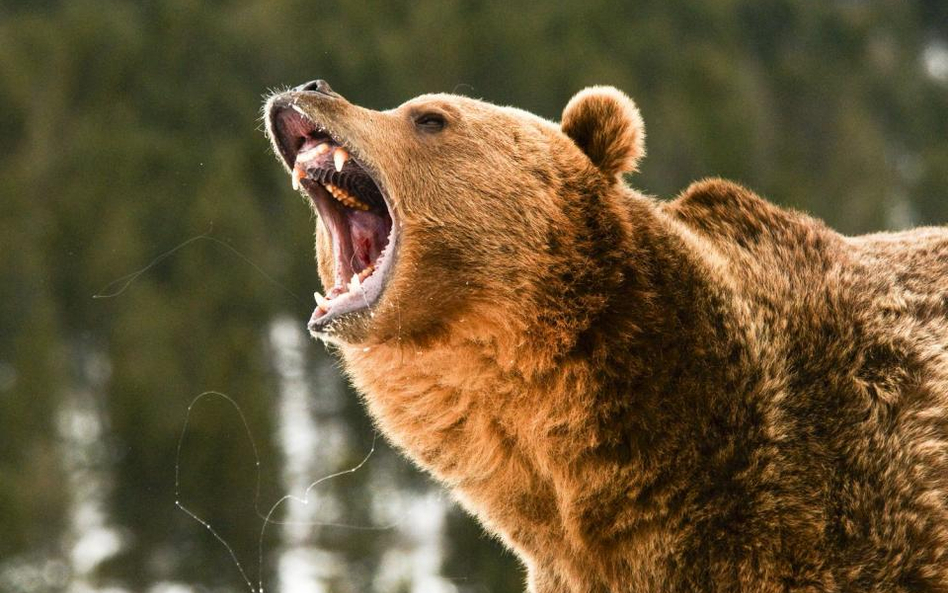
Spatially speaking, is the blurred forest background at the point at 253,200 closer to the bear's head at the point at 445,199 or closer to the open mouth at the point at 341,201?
the open mouth at the point at 341,201

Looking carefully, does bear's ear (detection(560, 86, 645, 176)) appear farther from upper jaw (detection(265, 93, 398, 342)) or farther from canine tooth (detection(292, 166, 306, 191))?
canine tooth (detection(292, 166, 306, 191))

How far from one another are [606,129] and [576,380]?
1.03 m

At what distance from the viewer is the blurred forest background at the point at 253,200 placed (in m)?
21.4

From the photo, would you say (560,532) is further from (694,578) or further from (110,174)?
(110,174)

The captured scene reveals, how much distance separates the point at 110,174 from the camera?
31.7 m

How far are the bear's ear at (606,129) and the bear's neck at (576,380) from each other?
243 mm

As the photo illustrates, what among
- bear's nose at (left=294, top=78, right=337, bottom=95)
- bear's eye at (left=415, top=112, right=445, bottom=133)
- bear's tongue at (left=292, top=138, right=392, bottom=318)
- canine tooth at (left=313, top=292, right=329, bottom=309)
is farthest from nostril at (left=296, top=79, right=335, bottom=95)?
canine tooth at (left=313, top=292, right=329, bottom=309)

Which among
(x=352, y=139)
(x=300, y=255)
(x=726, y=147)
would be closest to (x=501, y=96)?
(x=726, y=147)

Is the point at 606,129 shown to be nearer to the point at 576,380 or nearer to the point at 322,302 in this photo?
the point at 576,380

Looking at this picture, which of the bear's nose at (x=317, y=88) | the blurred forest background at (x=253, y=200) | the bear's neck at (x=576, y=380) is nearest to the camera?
the bear's neck at (x=576, y=380)

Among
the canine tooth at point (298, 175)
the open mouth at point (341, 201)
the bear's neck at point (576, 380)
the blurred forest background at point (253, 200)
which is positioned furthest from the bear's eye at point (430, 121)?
the blurred forest background at point (253, 200)

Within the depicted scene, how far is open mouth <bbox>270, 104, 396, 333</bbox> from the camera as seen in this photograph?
16.5 feet

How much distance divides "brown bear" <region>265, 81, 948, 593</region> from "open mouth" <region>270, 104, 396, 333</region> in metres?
0.01

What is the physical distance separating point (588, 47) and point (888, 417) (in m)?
33.4
